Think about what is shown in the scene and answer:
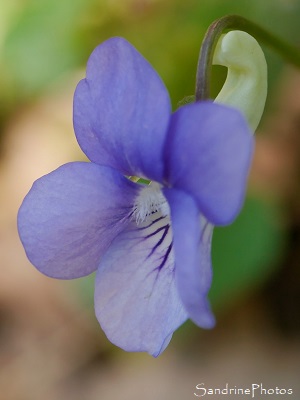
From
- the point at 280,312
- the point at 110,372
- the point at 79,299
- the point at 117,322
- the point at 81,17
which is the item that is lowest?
the point at 110,372

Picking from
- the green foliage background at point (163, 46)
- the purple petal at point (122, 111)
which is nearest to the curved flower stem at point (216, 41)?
the purple petal at point (122, 111)

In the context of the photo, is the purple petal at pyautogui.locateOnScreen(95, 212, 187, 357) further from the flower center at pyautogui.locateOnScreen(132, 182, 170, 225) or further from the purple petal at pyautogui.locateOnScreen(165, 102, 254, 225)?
the purple petal at pyautogui.locateOnScreen(165, 102, 254, 225)

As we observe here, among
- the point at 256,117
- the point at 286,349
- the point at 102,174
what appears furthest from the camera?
the point at 286,349

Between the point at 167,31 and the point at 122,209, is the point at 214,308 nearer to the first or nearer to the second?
the point at 167,31

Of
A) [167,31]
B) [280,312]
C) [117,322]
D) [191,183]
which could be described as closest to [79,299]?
[280,312]

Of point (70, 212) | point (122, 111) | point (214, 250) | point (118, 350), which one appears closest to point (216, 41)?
point (122, 111)

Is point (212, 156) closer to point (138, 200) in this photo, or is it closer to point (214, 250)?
point (138, 200)

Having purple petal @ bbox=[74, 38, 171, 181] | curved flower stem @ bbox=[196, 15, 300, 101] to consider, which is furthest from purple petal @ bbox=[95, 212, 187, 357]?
curved flower stem @ bbox=[196, 15, 300, 101]
